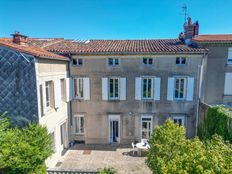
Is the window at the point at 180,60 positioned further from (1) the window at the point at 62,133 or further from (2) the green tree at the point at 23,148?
(2) the green tree at the point at 23,148

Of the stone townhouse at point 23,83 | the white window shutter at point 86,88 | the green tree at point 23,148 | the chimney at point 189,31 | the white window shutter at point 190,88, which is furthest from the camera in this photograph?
the chimney at point 189,31

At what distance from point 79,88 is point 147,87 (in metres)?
5.87

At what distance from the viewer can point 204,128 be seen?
12430 millimetres

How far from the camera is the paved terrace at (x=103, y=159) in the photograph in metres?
11.3

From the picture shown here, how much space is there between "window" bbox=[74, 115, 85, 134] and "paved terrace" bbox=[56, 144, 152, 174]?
1.27 metres

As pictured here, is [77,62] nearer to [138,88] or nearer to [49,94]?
[49,94]

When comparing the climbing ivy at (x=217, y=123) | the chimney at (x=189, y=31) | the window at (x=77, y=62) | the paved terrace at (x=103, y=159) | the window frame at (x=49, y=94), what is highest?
the chimney at (x=189, y=31)

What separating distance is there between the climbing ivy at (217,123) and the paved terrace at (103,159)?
16.2ft

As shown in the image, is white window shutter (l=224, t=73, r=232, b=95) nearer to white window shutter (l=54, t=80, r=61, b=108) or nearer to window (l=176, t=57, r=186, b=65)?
window (l=176, t=57, r=186, b=65)

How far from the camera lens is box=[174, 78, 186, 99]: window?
45.9 feet

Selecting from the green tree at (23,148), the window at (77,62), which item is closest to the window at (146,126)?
the window at (77,62)

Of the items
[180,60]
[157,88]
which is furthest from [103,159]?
[180,60]

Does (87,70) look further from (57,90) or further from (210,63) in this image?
(210,63)

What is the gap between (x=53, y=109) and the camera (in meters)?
11.1
